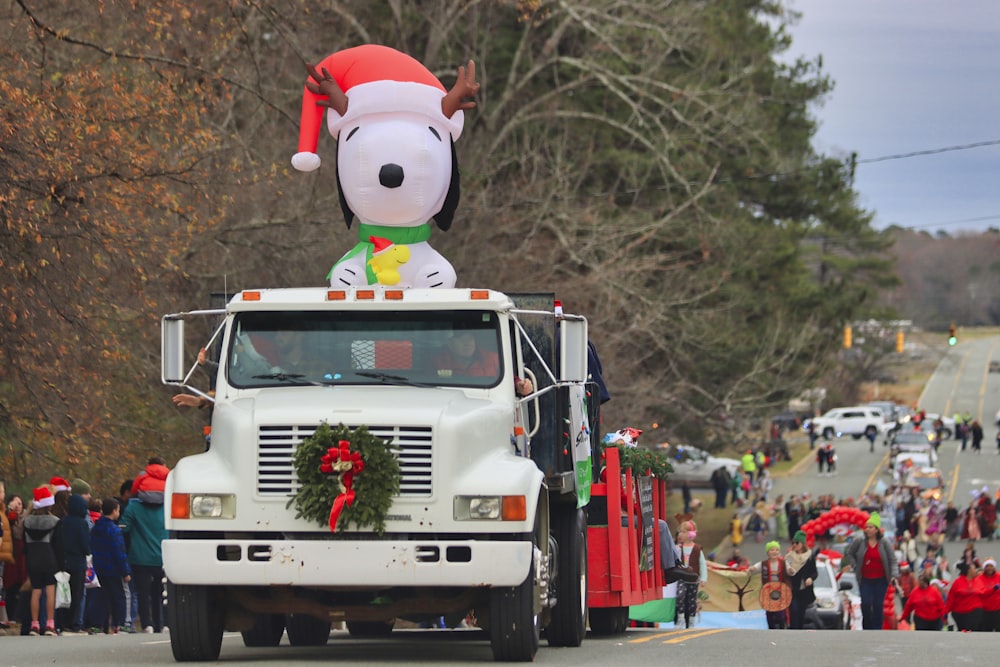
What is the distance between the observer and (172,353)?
11508mm

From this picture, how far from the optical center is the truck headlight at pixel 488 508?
35.4 ft

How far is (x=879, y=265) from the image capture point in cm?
10569

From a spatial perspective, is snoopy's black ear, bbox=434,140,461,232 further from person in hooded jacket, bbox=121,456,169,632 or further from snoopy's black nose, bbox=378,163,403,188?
person in hooded jacket, bbox=121,456,169,632

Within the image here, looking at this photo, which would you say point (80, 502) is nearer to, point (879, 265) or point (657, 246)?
point (657, 246)

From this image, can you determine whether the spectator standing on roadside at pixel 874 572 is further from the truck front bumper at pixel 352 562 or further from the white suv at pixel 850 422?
the white suv at pixel 850 422

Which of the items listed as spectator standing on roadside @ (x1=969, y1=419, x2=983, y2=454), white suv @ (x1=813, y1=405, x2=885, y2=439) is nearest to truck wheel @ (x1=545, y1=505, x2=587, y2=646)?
spectator standing on roadside @ (x1=969, y1=419, x2=983, y2=454)

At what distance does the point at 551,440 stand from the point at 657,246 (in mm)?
28510

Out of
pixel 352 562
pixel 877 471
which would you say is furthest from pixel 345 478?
pixel 877 471

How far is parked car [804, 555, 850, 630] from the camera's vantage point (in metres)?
25.0

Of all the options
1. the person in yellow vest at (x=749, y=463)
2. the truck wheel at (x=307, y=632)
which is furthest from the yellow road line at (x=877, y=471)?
the truck wheel at (x=307, y=632)

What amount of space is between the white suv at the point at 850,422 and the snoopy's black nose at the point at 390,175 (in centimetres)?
8266

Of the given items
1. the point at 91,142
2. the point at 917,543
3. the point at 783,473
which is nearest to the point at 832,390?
the point at 783,473

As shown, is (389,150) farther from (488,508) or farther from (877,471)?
(877,471)

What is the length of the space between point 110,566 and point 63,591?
528mm
